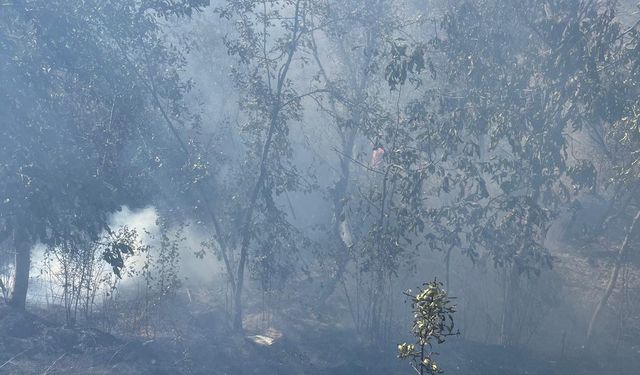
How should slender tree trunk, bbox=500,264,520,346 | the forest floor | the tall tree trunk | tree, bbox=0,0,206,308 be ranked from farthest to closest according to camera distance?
slender tree trunk, bbox=500,264,520,346 < the tall tree trunk < the forest floor < tree, bbox=0,0,206,308

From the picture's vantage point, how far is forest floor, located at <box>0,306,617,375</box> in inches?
361

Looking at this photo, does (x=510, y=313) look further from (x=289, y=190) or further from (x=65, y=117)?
(x=65, y=117)

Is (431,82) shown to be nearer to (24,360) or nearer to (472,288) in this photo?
(472,288)

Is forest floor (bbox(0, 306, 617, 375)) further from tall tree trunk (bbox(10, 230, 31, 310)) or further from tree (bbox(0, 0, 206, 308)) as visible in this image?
tree (bbox(0, 0, 206, 308))

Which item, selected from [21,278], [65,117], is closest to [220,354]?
[21,278]

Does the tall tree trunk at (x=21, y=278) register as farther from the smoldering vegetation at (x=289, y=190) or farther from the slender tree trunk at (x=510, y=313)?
the slender tree trunk at (x=510, y=313)

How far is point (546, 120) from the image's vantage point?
11.3 meters

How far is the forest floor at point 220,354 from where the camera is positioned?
9.18m

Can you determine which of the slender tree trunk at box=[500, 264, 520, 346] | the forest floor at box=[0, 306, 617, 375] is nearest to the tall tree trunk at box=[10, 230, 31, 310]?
the forest floor at box=[0, 306, 617, 375]

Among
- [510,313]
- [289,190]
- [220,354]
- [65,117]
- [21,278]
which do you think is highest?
[65,117]

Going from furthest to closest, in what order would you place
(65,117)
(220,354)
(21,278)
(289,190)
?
(289,190), (21,278), (220,354), (65,117)

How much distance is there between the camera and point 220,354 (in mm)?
10328

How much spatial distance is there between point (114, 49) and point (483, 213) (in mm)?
7708

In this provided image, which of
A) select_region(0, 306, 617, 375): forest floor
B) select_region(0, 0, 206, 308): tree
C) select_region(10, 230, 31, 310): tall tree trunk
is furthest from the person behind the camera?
select_region(10, 230, 31, 310): tall tree trunk
